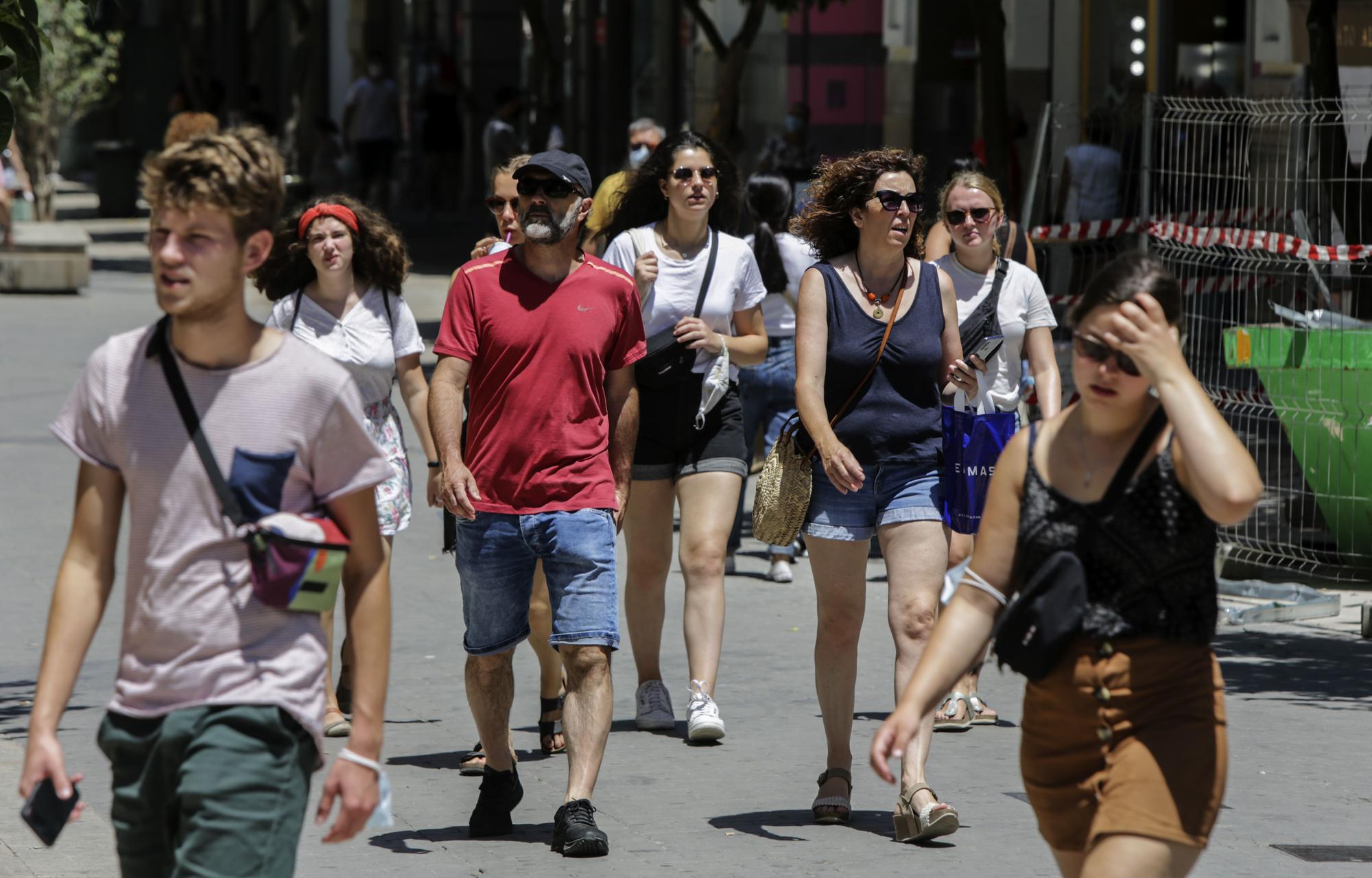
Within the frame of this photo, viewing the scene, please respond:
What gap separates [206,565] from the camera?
11.5 ft

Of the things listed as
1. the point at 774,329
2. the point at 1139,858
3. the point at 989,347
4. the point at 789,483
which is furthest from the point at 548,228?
the point at 774,329

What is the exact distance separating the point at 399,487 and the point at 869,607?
286cm

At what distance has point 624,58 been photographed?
25.3 metres

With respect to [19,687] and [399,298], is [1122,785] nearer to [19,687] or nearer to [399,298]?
[399,298]

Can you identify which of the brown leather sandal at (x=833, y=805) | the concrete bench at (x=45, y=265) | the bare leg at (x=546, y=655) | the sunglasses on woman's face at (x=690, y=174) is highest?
the sunglasses on woman's face at (x=690, y=174)

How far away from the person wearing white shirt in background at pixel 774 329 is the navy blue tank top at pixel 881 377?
3.67 metres

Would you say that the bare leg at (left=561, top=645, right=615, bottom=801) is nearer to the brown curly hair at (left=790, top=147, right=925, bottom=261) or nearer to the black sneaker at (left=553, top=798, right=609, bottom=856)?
the black sneaker at (left=553, top=798, right=609, bottom=856)

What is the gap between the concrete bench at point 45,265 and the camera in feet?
74.2

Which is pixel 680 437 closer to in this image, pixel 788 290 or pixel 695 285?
pixel 695 285

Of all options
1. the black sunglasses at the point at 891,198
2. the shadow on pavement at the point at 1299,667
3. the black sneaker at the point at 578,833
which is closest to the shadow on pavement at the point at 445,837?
the black sneaker at the point at 578,833

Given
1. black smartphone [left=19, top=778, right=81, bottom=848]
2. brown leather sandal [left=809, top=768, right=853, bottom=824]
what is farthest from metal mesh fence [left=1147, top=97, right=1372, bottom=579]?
black smartphone [left=19, top=778, right=81, bottom=848]

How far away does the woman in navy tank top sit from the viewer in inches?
239

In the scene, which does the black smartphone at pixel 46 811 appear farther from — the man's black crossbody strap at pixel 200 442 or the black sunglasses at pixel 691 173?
the black sunglasses at pixel 691 173

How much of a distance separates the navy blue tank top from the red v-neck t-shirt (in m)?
0.65
